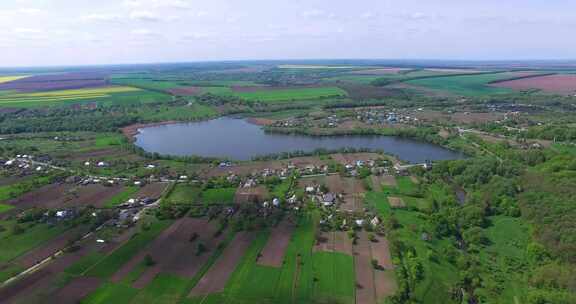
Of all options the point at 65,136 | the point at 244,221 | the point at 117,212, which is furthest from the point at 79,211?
the point at 65,136

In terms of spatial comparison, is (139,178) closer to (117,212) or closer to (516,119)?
(117,212)

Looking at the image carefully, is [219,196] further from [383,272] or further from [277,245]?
[383,272]

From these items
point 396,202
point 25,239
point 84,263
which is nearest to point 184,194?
point 84,263

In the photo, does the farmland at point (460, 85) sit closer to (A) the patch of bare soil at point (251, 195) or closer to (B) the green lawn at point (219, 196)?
(A) the patch of bare soil at point (251, 195)

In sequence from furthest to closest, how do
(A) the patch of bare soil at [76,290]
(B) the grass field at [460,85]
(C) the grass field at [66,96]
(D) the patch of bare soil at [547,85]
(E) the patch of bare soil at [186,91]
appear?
(E) the patch of bare soil at [186,91]
(B) the grass field at [460,85]
(D) the patch of bare soil at [547,85]
(C) the grass field at [66,96]
(A) the patch of bare soil at [76,290]

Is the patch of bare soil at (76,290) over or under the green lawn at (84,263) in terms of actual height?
under

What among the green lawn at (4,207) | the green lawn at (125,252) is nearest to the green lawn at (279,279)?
the green lawn at (125,252)
